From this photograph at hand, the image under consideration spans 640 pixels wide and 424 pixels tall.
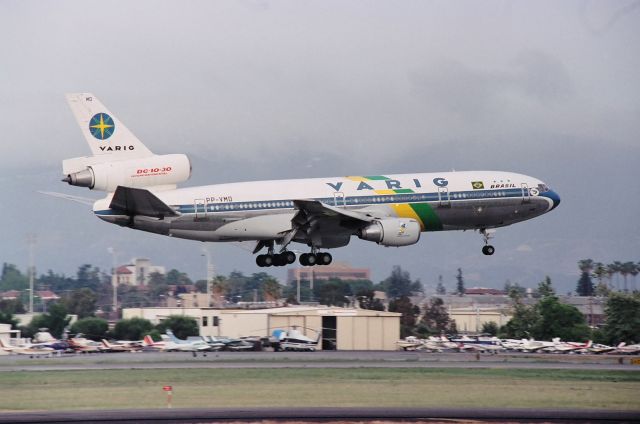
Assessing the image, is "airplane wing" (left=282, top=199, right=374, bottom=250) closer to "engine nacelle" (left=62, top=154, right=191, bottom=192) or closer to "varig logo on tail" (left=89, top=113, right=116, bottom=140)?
"engine nacelle" (left=62, top=154, right=191, bottom=192)

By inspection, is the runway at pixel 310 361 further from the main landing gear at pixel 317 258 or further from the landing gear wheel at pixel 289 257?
the main landing gear at pixel 317 258

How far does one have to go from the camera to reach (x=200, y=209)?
74.6 meters

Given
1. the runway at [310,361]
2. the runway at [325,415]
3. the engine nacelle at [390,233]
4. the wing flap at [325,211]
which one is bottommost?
the runway at [325,415]

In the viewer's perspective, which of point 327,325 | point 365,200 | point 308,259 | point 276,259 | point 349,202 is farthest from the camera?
point 327,325

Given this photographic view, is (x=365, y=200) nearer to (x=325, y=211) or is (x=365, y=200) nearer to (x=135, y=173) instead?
(x=325, y=211)

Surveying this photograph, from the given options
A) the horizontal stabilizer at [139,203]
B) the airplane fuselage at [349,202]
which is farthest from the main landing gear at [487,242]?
the horizontal stabilizer at [139,203]

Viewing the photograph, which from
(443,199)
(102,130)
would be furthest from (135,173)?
(443,199)

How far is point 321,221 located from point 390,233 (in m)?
5.06

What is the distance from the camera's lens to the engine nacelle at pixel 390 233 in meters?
76.3

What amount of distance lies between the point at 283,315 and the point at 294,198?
160 feet

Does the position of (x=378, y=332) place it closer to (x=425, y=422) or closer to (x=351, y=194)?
(x=351, y=194)

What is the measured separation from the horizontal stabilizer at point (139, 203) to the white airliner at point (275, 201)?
0.22ft

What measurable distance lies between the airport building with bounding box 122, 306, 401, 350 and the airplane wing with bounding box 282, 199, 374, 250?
37.3 meters

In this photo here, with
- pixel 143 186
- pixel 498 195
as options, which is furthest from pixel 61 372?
pixel 498 195
